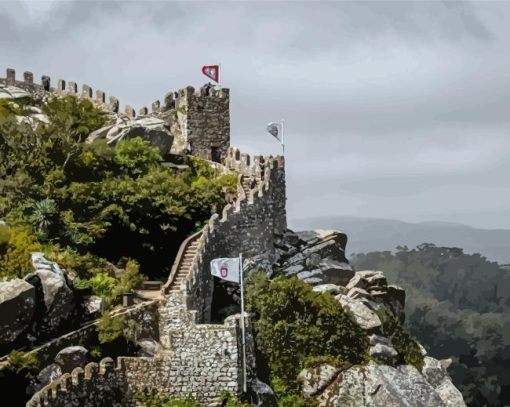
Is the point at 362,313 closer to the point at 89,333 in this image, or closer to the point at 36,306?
the point at 89,333

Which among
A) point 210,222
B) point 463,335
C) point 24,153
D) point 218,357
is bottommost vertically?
point 463,335

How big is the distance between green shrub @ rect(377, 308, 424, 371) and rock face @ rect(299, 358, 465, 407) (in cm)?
68

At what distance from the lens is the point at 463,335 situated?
530 feet

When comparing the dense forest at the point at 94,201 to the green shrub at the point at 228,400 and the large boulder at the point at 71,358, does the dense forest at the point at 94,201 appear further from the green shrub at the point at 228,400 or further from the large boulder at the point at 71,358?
the green shrub at the point at 228,400

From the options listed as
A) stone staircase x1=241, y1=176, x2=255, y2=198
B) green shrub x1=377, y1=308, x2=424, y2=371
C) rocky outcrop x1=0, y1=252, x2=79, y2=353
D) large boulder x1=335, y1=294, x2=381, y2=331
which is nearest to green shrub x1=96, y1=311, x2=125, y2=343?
rocky outcrop x1=0, y1=252, x2=79, y2=353

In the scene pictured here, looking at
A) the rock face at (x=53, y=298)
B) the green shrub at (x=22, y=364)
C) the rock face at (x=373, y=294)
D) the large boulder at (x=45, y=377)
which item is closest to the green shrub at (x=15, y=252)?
the rock face at (x=53, y=298)

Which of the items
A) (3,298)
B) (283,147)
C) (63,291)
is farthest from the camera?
(283,147)

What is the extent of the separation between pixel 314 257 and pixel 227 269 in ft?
38.6

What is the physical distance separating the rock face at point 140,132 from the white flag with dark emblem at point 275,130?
272 inches

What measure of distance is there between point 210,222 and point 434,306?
141222mm

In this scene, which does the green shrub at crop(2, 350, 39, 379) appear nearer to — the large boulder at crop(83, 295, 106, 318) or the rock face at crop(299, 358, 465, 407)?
the large boulder at crop(83, 295, 106, 318)

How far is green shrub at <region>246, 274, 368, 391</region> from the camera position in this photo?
48.4m

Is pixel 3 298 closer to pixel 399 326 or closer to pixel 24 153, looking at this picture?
pixel 24 153

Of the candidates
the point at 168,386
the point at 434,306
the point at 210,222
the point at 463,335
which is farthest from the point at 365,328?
the point at 434,306
